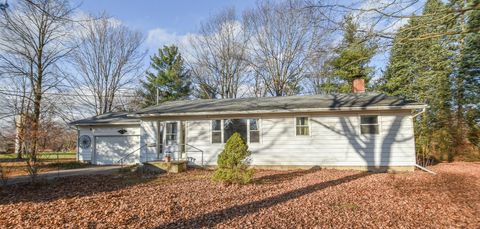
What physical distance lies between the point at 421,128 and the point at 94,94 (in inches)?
1116

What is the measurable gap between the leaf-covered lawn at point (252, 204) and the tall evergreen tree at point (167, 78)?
19678 mm

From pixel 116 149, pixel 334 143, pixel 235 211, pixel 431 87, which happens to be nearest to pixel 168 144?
pixel 116 149

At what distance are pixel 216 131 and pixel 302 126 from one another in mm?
3982

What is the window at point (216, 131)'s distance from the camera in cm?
1215

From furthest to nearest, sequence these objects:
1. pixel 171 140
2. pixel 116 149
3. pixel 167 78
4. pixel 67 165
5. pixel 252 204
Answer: pixel 167 78 → pixel 116 149 → pixel 67 165 → pixel 171 140 → pixel 252 204

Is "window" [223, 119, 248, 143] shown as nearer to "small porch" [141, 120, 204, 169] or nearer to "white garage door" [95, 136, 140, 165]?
Result: "small porch" [141, 120, 204, 169]

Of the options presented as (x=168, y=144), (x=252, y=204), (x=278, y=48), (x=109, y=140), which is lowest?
(x=252, y=204)

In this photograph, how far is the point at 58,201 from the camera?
6.00 meters

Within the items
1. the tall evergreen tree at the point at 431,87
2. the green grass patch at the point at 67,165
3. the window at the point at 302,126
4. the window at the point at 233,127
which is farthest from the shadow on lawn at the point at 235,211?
the green grass patch at the point at 67,165

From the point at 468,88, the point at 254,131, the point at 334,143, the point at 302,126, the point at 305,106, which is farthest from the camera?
the point at 468,88

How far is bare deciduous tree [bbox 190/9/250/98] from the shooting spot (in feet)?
75.2

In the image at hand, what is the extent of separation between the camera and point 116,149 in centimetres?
1530

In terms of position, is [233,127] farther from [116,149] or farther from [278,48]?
[278,48]

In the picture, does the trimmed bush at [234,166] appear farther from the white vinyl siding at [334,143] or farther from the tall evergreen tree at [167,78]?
the tall evergreen tree at [167,78]
